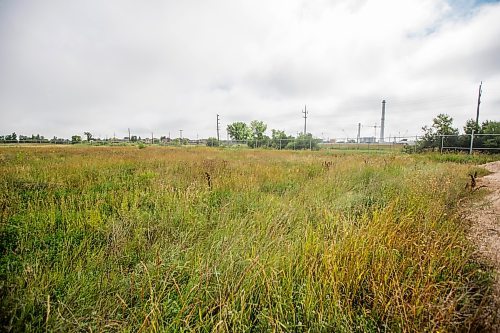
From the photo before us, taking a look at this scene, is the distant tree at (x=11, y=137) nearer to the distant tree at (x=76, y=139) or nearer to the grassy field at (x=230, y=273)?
the distant tree at (x=76, y=139)

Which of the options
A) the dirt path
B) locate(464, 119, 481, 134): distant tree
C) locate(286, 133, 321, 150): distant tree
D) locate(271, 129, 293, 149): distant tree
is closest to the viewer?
the dirt path

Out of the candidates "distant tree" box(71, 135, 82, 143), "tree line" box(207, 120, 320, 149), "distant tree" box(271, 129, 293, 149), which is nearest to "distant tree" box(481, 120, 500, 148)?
"tree line" box(207, 120, 320, 149)

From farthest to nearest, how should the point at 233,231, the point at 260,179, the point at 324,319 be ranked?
1. the point at 260,179
2. the point at 233,231
3. the point at 324,319

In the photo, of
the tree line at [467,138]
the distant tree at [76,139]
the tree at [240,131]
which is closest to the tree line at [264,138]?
the tree at [240,131]

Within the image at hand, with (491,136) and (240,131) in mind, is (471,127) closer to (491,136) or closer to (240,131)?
(491,136)

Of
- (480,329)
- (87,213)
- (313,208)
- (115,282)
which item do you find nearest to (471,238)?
(480,329)

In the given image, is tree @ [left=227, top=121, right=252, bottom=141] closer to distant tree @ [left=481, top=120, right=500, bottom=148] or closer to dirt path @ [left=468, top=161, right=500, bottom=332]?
distant tree @ [left=481, top=120, right=500, bottom=148]

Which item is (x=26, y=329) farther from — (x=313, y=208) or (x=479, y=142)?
(x=479, y=142)

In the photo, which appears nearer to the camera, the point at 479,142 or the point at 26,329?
the point at 26,329

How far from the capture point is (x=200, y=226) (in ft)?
9.91

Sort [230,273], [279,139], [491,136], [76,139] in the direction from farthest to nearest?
[76,139] → [279,139] → [491,136] → [230,273]

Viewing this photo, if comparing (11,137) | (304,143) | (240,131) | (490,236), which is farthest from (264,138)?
(11,137)

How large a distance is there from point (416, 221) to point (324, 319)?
2.33 m

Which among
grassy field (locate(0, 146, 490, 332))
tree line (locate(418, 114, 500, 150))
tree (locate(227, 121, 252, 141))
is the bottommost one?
grassy field (locate(0, 146, 490, 332))
